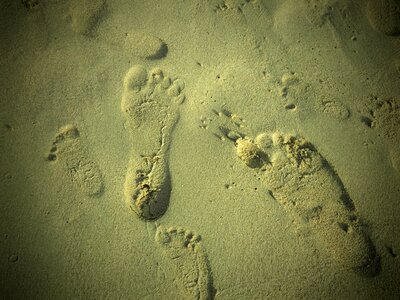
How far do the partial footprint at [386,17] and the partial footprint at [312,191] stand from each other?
3.43ft

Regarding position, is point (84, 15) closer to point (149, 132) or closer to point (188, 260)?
point (149, 132)

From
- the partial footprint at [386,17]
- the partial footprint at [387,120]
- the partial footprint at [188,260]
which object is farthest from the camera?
the partial footprint at [386,17]

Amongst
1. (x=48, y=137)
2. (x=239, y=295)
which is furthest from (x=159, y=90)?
(x=239, y=295)

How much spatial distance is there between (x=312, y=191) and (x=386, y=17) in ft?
4.58

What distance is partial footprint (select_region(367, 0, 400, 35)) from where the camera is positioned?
80.5 inches

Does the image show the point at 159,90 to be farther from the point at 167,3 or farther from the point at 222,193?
the point at 222,193

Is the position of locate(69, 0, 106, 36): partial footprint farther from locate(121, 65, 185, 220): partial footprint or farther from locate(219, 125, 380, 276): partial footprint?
locate(219, 125, 380, 276): partial footprint

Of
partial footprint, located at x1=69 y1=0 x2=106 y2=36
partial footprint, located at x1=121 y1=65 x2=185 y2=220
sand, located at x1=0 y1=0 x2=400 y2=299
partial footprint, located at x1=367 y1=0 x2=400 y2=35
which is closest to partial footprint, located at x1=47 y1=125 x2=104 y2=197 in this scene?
sand, located at x1=0 y1=0 x2=400 y2=299

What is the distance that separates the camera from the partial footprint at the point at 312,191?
1.80 meters

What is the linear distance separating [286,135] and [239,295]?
108cm

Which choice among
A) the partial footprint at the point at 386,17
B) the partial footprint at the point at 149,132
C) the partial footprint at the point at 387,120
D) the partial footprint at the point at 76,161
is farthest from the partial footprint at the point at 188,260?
the partial footprint at the point at 386,17

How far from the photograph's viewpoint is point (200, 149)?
189cm

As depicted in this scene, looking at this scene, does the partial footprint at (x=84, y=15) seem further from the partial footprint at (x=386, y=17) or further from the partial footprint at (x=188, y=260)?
the partial footprint at (x=386, y=17)

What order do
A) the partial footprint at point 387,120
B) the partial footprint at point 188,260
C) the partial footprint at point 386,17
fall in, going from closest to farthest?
the partial footprint at point 188,260 < the partial footprint at point 387,120 < the partial footprint at point 386,17
